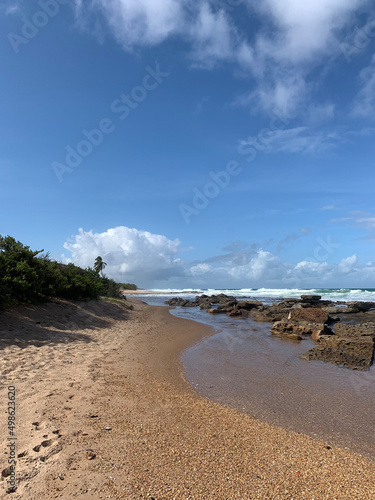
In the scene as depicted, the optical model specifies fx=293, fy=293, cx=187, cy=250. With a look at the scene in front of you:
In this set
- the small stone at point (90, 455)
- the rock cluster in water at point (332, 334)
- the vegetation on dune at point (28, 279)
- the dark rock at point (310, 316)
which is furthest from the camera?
the dark rock at point (310, 316)

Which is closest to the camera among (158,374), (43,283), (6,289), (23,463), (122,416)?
(23,463)

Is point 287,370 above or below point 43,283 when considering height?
below

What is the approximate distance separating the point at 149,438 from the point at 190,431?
76cm

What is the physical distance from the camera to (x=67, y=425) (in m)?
4.90

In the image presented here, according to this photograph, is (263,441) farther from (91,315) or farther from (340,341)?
(91,315)

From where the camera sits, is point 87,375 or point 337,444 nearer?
point 337,444

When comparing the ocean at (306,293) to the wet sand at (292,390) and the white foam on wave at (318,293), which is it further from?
the wet sand at (292,390)

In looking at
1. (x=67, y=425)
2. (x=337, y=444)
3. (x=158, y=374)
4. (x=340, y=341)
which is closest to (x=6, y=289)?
(x=158, y=374)

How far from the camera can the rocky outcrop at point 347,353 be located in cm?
1020

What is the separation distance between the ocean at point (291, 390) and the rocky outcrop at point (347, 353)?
1.66ft

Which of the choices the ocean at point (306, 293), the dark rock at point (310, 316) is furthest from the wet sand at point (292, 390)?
the ocean at point (306, 293)

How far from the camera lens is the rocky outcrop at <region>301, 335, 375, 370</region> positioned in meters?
10.2

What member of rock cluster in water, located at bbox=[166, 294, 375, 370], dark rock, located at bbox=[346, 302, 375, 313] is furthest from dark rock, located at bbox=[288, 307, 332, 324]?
dark rock, located at bbox=[346, 302, 375, 313]

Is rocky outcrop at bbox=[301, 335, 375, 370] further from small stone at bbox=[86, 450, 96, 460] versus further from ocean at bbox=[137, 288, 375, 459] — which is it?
small stone at bbox=[86, 450, 96, 460]
